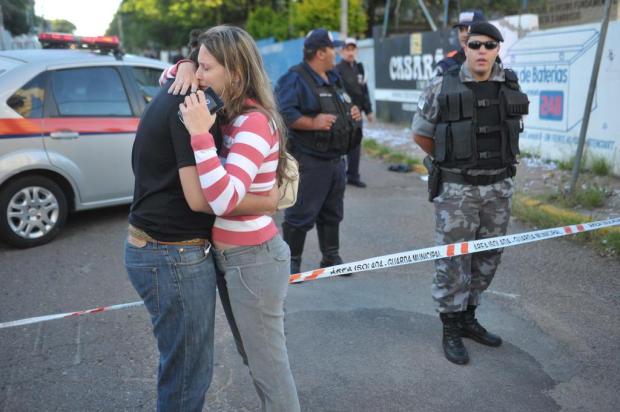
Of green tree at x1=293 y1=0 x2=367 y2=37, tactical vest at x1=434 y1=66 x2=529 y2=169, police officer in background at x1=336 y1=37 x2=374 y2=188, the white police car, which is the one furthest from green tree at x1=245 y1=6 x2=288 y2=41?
tactical vest at x1=434 y1=66 x2=529 y2=169

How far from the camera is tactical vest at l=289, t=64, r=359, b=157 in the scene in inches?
171

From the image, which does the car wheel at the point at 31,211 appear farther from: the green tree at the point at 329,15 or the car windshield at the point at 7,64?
the green tree at the point at 329,15

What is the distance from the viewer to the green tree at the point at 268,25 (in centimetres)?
2427

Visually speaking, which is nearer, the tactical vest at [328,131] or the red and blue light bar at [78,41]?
the tactical vest at [328,131]

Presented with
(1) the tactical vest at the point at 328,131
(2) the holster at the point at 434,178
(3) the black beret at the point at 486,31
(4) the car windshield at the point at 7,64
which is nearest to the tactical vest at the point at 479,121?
(2) the holster at the point at 434,178

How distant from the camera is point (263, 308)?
214cm

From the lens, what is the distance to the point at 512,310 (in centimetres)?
407

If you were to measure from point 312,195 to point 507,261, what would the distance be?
6.20 feet

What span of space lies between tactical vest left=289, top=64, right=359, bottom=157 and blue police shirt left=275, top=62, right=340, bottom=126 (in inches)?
1.1

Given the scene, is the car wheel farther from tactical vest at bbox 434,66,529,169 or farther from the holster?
tactical vest at bbox 434,66,529,169

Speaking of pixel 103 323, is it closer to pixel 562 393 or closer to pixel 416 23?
pixel 562 393

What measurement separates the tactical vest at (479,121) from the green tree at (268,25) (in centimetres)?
2172

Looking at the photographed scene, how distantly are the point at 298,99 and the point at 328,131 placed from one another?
0.33m

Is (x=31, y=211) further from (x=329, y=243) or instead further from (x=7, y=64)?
(x=329, y=243)
